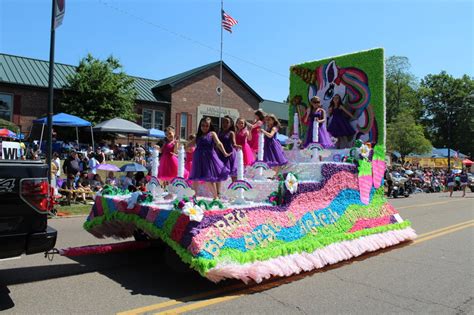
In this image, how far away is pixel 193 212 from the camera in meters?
4.65

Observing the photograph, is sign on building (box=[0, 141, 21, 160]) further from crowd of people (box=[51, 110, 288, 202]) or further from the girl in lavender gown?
the girl in lavender gown

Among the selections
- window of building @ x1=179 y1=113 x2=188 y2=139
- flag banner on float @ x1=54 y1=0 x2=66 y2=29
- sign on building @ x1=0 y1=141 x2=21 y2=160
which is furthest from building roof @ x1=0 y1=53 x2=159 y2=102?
flag banner on float @ x1=54 y1=0 x2=66 y2=29

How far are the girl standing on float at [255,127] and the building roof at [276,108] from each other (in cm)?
3132

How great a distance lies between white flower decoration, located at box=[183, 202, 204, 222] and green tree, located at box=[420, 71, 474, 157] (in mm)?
70685

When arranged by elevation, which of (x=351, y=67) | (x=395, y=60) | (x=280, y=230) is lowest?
(x=280, y=230)

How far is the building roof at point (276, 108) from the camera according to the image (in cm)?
4089

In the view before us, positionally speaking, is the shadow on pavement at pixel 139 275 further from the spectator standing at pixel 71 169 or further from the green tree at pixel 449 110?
the green tree at pixel 449 110

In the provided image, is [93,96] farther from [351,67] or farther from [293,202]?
[293,202]

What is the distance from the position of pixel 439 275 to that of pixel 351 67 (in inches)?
195

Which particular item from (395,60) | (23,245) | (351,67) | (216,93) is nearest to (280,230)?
(23,245)

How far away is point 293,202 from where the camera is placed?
591 centimetres

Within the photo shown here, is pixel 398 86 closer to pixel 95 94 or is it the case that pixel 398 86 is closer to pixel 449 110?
pixel 449 110

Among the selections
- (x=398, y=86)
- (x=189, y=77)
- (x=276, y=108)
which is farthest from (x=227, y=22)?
(x=398, y=86)

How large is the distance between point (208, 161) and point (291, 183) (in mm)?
1618
